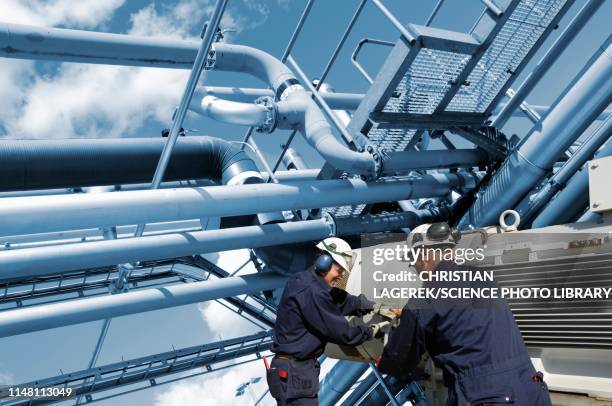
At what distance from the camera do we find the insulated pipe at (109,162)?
15.6ft

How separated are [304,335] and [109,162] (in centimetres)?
263

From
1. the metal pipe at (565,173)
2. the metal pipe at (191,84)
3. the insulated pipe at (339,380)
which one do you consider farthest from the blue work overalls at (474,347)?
the insulated pipe at (339,380)

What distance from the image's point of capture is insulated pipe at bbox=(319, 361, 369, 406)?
268 inches

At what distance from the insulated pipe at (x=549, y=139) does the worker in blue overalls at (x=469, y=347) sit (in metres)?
2.09

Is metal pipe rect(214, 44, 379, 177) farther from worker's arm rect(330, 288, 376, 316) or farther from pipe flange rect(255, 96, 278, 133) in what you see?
worker's arm rect(330, 288, 376, 316)

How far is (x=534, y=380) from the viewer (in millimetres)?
2543

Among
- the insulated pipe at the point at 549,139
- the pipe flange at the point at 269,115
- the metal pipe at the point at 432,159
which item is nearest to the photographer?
Answer: the insulated pipe at the point at 549,139

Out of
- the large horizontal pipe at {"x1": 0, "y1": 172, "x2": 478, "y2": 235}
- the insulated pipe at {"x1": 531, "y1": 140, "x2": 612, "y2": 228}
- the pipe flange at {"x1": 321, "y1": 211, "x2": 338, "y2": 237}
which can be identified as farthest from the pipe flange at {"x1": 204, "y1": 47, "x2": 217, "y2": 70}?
the insulated pipe at {"x1": 531, "y1": 140, "x2": 612, "y2": 228}

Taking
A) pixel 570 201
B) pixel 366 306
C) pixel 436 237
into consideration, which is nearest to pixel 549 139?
pixel 570 201

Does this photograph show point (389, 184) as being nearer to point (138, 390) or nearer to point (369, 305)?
point (369, 305)

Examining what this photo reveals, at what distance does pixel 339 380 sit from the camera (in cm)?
697

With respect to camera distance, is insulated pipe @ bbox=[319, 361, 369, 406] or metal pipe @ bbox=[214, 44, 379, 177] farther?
insulated pipe @ bbox=[319, 361, 369, 406]

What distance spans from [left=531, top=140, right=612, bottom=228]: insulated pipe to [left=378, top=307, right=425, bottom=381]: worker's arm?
2.18 meters

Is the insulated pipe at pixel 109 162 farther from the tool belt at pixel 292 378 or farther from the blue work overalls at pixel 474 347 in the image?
the blue work overalls at pixel 474 347
